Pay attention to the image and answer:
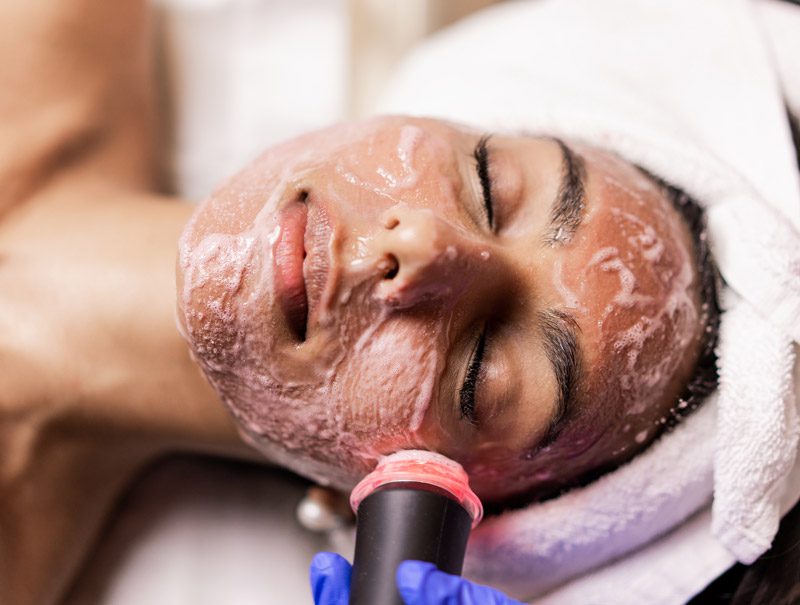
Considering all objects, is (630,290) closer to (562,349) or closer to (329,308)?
(562,349)

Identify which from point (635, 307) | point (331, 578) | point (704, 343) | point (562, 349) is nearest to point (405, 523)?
point (331, 578)

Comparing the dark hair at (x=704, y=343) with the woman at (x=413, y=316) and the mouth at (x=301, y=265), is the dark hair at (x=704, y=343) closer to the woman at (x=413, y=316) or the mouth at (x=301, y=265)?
the woman at (x=413, y=316)

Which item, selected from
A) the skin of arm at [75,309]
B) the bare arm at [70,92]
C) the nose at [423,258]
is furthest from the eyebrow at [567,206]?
the bare arm at [70,92]

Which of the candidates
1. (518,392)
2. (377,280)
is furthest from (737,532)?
(377,280)

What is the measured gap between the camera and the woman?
79 centimetres

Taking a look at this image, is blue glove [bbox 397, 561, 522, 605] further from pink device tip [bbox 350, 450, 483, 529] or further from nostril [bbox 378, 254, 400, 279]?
nostril [bbox 378, 254, 400, 279]

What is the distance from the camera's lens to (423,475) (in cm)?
78

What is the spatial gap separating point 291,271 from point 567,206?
0.34 m

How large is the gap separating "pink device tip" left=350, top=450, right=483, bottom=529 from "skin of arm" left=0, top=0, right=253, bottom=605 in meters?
0.37

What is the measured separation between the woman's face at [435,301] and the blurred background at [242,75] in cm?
56

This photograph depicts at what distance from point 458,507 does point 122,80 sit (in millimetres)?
1006

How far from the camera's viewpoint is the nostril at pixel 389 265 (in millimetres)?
764

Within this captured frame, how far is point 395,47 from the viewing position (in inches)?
59.4

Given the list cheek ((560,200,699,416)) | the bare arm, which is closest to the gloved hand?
cheek ((560,200,699,416))
